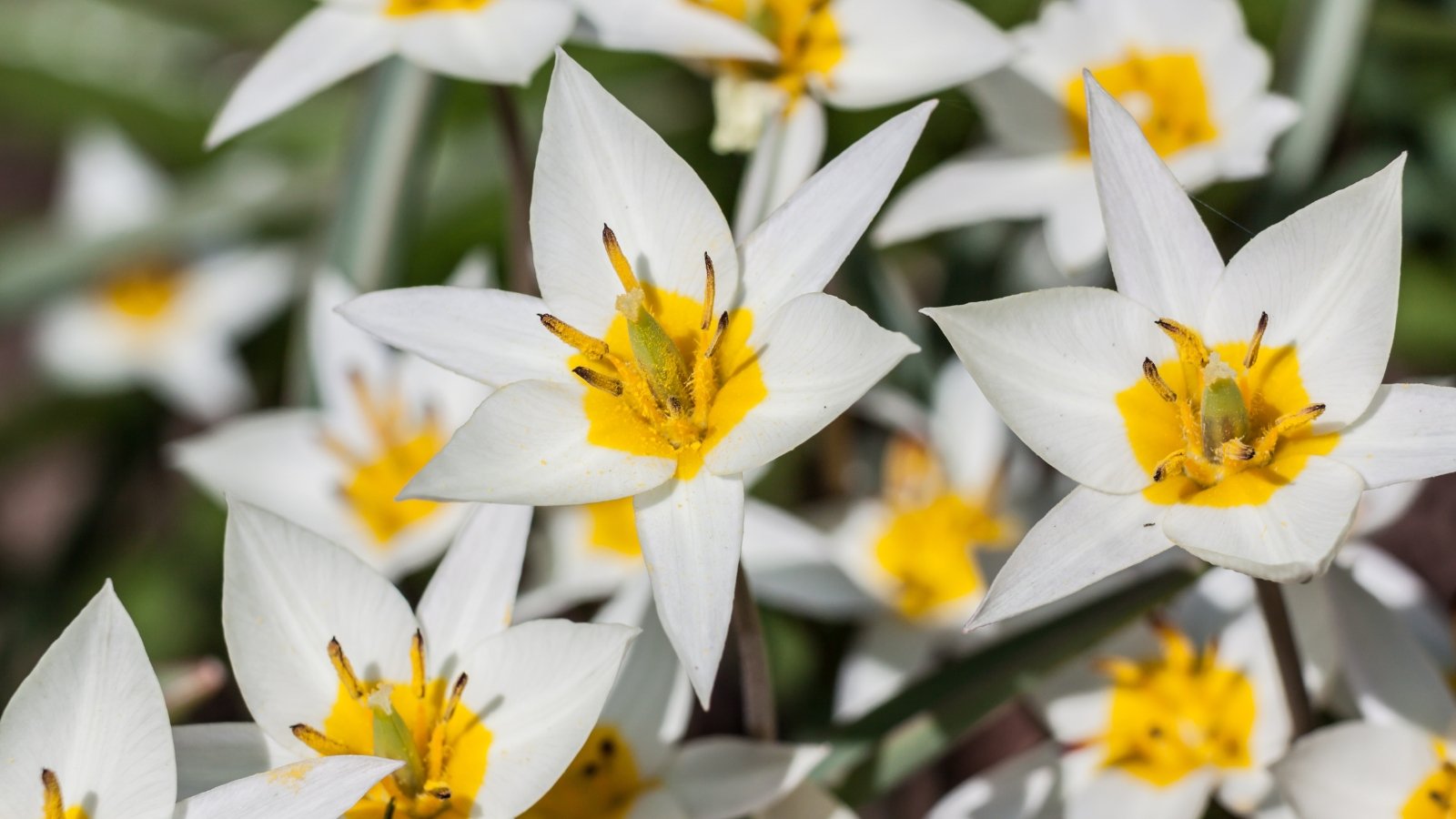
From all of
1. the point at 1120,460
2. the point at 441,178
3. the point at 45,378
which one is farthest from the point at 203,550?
the point at 1120,460

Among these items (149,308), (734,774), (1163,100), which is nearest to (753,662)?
(734,774)

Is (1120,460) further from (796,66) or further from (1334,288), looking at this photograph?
(796,66)

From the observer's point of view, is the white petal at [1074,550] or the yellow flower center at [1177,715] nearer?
the white petal at [1074,550]

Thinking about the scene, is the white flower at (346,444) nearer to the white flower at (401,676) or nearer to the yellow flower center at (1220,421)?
the white flower at (401,676)

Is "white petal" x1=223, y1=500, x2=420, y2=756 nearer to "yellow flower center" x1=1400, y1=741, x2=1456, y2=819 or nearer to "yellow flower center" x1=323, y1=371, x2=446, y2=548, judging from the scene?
"yellow flower center" x1=323, y1=371, x2=446, y2=548

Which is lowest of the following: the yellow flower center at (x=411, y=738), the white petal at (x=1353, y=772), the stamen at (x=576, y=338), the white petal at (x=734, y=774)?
the white petal at (x=1353, y=772)

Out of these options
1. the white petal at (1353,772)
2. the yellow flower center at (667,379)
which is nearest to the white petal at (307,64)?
the yellow flower center at (667,379)
